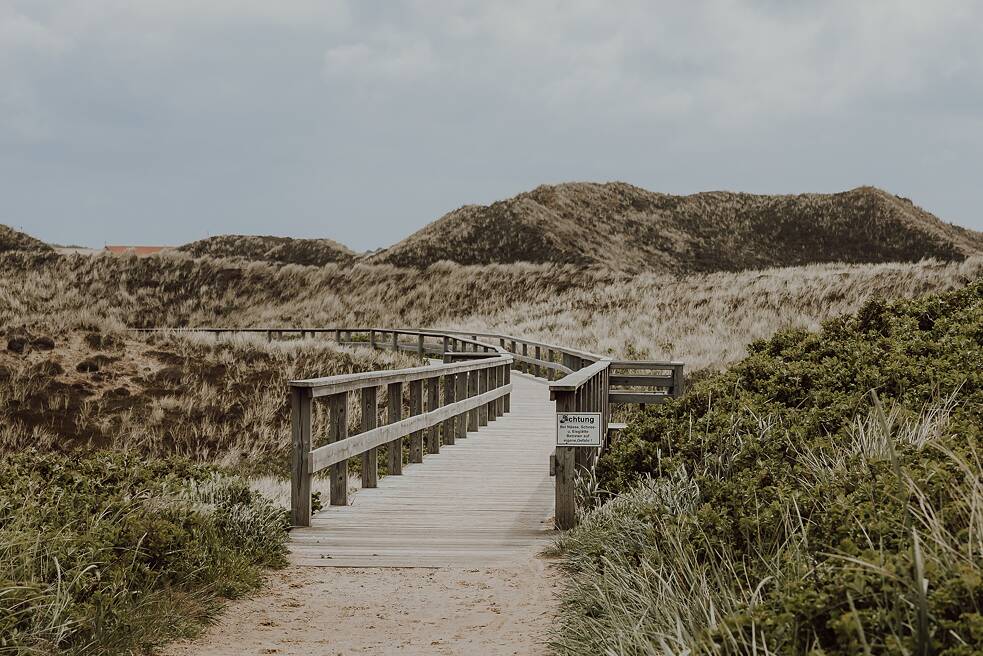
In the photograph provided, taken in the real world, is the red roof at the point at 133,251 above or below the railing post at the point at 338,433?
above

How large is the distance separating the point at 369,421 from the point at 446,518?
1388 mm

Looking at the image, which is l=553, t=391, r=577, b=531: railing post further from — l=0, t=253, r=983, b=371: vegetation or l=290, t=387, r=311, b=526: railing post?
l=0, t=253, r=983, b=371: vegetation

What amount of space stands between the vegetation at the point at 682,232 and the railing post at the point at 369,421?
2368 inches

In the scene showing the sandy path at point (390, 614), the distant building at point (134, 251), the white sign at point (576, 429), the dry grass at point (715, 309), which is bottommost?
the sandy path at point (390, 614)

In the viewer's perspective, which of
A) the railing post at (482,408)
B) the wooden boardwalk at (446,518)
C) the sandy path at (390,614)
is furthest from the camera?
the railing post at (482,408)

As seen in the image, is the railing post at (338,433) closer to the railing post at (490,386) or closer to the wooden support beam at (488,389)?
the wooden support beam at (488,389)

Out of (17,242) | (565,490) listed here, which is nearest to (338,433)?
(565,490)

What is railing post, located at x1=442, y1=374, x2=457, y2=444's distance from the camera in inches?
544

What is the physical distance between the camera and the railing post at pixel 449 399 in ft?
45.4

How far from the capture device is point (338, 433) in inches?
344

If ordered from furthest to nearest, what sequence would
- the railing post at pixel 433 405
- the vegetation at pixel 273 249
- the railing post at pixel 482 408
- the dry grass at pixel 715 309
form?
the vegetation at pixel 273 249, the dry grass at pixel 715 309, the railing post at pixel 482 408, the railing post at pixel 433 405

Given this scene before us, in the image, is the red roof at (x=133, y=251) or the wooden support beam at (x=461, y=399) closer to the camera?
the wooden support beam at (x=461, y=399)

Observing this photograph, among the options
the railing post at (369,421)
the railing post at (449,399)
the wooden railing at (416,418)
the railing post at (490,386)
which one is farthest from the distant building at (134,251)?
the railing post at (369,421)

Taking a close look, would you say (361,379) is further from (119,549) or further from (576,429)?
(119,549)
